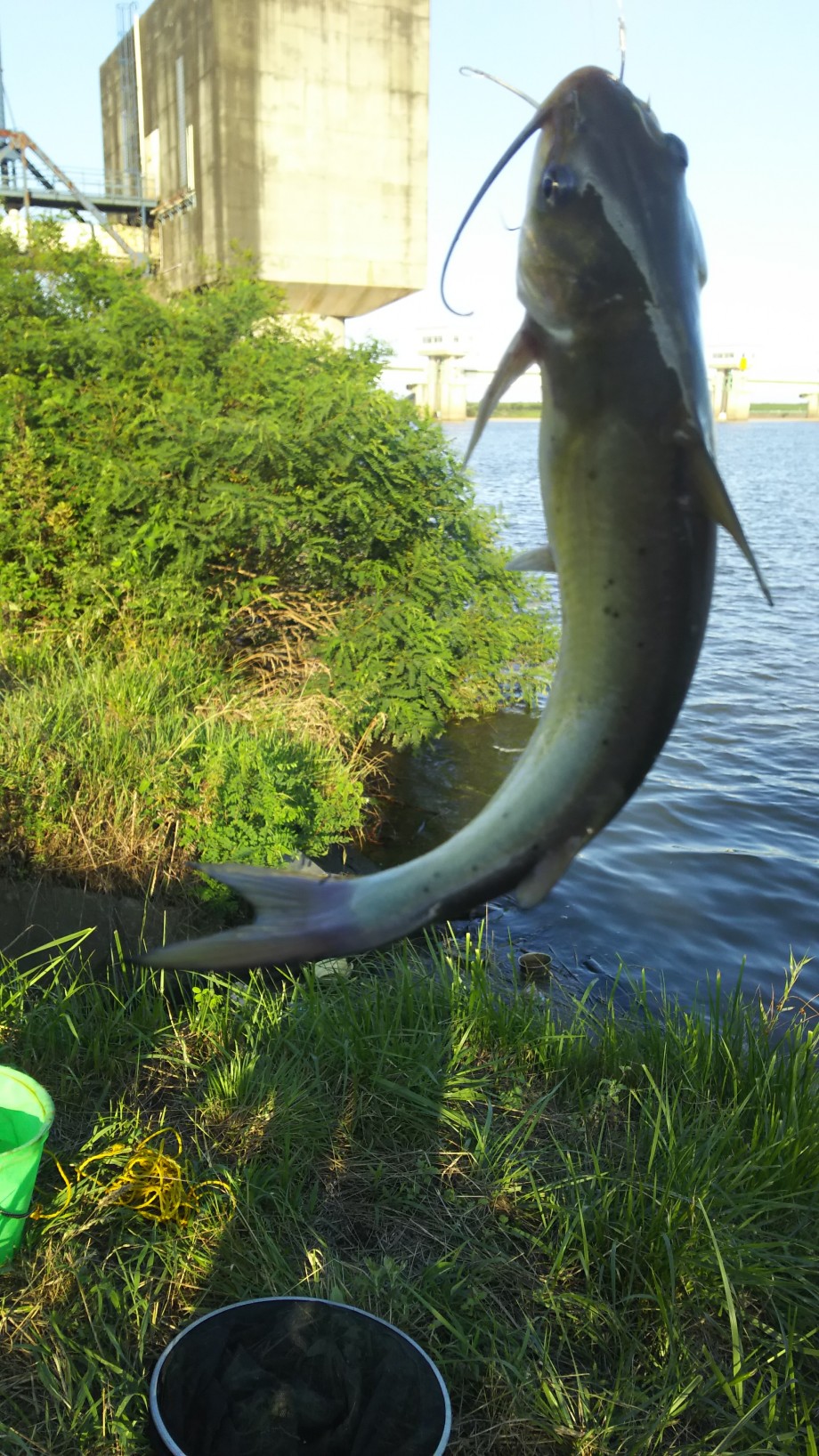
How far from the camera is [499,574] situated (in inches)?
424

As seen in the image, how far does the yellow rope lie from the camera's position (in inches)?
154

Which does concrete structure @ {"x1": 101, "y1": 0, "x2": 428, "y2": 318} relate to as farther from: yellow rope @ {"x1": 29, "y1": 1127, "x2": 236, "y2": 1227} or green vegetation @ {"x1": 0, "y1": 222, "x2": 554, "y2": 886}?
yellow rope @ {"x1": 29, "y1": 1127, "x2": 236, "y2": 1227}

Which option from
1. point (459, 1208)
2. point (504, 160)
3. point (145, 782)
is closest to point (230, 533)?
point (145, 782)

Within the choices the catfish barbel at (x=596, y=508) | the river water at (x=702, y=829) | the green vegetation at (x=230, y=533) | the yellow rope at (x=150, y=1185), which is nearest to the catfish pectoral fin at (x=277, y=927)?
the catfish barbel at (x=596, y=508)

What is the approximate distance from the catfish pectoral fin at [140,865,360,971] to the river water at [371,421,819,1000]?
17.6 ft

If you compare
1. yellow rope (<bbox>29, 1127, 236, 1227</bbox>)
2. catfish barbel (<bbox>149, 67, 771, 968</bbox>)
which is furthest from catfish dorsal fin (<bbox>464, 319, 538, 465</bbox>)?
yellow rope (<bbox>29, 1127, 236, 1227</bbox>)

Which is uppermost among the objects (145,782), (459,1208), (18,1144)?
(145,782)

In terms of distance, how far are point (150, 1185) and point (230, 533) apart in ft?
20.5

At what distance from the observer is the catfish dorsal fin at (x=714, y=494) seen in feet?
2.15

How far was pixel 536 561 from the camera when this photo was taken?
2.62 feet

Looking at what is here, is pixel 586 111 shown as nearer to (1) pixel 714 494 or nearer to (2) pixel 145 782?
(1) pixel 714 494

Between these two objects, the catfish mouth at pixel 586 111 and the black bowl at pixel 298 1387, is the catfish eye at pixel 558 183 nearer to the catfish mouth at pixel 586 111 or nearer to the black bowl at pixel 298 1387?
the catfish mouth at pixel 586 111

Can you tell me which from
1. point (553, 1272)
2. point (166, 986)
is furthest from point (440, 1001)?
point (553, 1272)

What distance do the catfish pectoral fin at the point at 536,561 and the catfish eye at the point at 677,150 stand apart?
272mm
